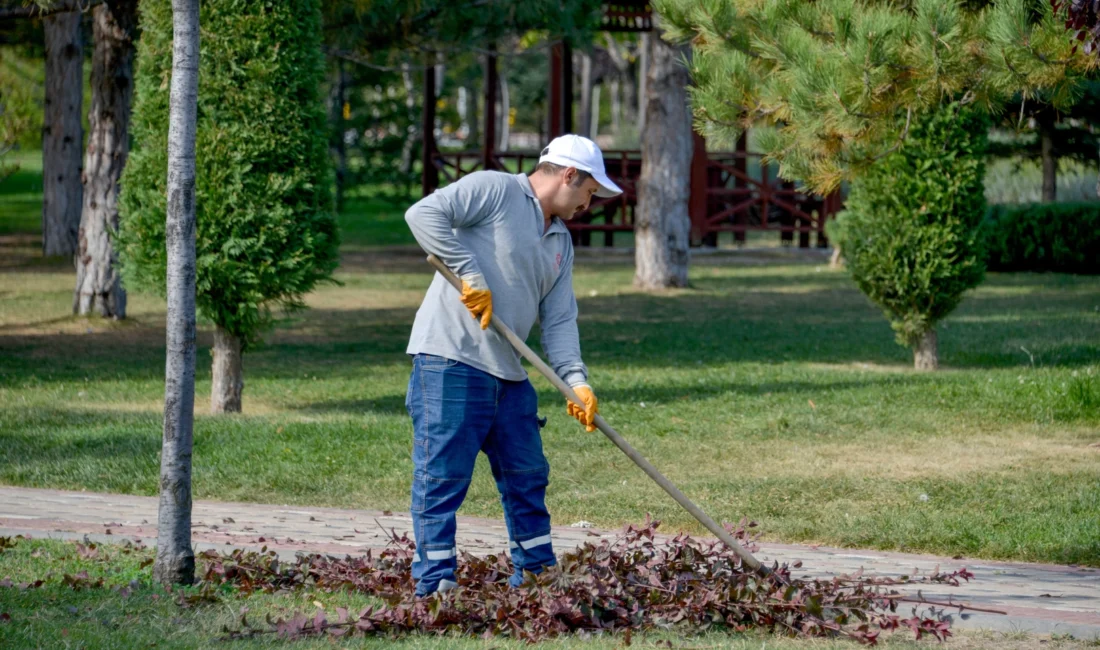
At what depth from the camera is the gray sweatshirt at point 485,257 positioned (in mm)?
4480

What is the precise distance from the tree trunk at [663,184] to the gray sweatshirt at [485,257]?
1295cm

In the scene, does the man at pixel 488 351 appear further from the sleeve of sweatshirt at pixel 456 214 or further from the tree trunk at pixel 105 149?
the tree trunk at pixel 105 149

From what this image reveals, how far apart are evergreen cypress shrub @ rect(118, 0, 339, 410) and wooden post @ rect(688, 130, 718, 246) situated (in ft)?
47.1

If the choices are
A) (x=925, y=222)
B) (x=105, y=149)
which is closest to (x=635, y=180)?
(x=105, y=149)

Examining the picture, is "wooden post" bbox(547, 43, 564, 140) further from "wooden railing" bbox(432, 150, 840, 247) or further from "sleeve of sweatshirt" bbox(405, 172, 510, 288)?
"sleeve of sweatshirt" bbox(405, 172, 510, 288)

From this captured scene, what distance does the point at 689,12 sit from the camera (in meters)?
6.87

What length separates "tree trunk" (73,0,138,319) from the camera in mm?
13047

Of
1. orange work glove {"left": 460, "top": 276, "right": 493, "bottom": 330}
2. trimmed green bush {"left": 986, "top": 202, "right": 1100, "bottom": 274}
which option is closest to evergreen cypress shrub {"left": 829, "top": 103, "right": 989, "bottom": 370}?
orange work glove {"left": 460, "top": 276, "right": 493, "bottom": 330}

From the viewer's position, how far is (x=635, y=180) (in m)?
22.9

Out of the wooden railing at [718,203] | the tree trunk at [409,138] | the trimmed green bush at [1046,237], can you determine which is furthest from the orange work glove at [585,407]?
the tree trunk at [409,138]

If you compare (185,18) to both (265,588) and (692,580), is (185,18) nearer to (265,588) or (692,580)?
(265,588)

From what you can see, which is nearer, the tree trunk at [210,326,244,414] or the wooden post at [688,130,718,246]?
the tree trunk at [210,326,244,414]

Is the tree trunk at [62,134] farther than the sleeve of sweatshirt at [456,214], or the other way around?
the tree trunk at [62,134]

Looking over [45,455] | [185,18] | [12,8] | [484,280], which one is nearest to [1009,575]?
[484,280]
